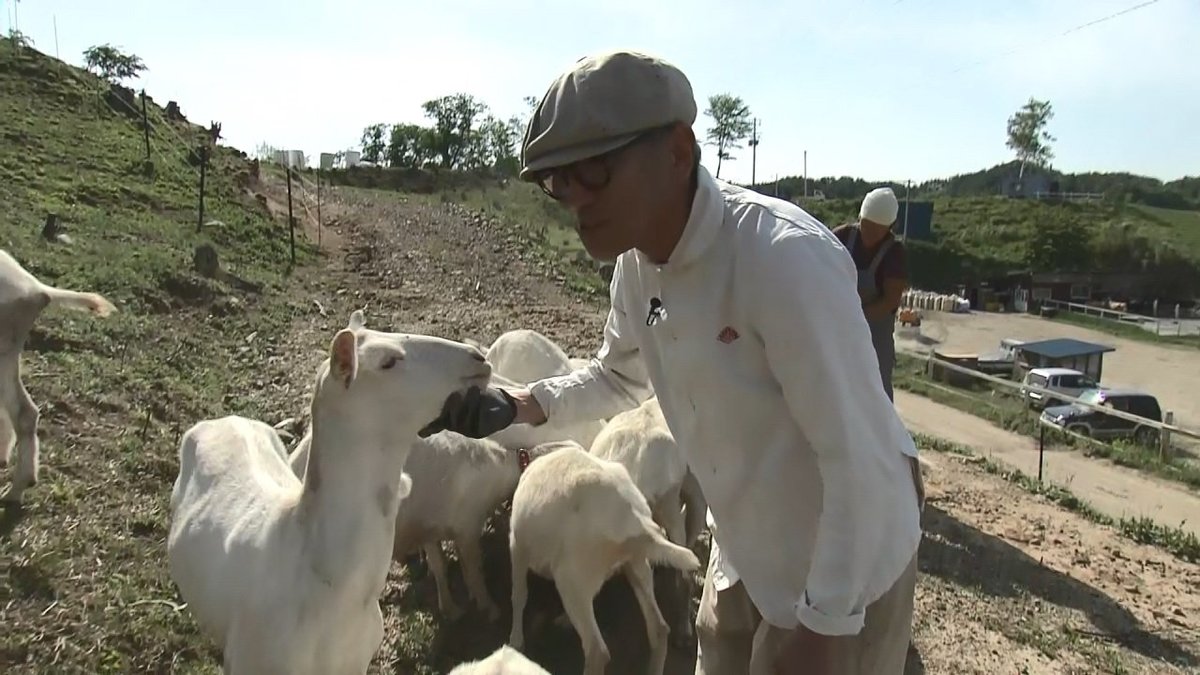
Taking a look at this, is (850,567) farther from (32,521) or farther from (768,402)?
(32,521)

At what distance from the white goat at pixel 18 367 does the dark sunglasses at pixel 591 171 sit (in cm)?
481

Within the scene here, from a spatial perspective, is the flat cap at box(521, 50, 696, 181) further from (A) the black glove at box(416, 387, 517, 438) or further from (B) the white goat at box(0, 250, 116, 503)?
(B) the white goat at box(0, 250, 116, 503)

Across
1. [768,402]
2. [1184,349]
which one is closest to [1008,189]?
[1184,349]

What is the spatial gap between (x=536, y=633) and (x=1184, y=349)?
122 ft

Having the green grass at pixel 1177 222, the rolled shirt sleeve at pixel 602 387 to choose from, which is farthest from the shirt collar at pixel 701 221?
the green grass at pixel 1177 222

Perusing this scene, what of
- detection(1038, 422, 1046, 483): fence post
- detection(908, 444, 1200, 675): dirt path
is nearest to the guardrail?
detection(1038, 422, 1046, 483): fence post

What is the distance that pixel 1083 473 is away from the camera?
11023 millimetres

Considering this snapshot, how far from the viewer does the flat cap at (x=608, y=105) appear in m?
1.81

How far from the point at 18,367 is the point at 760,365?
5.62 metres

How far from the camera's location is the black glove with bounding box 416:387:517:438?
2824mm

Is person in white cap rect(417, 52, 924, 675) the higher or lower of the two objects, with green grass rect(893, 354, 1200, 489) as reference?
higher

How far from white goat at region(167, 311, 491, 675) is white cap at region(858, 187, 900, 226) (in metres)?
3.38

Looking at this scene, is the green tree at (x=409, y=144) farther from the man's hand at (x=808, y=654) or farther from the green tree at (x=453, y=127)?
the man's hand at (x=808, y=654)

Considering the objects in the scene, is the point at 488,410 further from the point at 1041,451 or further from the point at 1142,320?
the point at 1142,320
